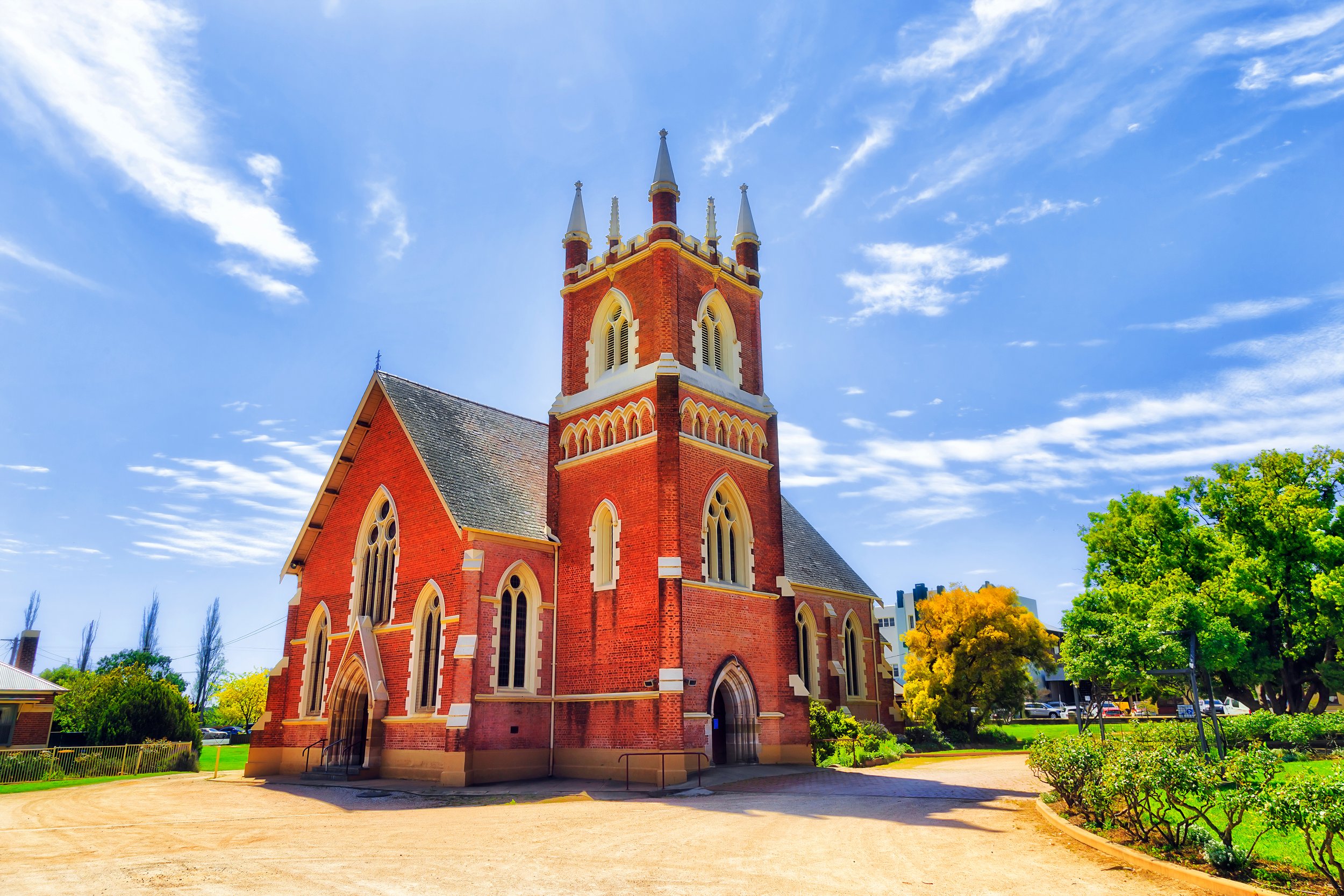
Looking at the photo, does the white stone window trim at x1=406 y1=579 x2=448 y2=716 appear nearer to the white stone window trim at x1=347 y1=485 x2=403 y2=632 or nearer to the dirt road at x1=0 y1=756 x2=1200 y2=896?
the white stone window trim at x1=347 y1=485 x2=403 y2=632

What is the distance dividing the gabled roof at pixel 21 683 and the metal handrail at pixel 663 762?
35000 millimetres

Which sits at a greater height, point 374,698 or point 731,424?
point 731,424

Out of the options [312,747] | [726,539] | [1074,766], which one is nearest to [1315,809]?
[1074,766]

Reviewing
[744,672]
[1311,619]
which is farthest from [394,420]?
[1311,619]

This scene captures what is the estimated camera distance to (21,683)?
40344 mm

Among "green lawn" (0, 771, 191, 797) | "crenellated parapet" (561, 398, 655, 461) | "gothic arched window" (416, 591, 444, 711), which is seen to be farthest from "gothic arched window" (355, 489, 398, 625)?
"green lawn" (0, 771, 191, 797)

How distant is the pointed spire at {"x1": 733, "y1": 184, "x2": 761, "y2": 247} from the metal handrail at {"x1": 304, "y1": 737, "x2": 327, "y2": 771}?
21106 mm

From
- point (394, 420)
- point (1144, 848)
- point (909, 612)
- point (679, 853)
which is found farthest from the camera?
point (909, 612)

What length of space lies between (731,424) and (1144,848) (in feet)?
54.4

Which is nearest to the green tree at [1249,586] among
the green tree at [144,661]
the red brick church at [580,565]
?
the red brick church at [580,565]

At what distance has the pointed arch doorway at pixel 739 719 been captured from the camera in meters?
23.2

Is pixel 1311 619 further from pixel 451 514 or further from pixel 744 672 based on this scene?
pixel 451 514

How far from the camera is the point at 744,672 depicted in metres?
23.2

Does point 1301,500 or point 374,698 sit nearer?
point 374,698
